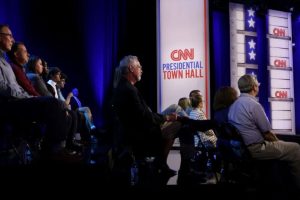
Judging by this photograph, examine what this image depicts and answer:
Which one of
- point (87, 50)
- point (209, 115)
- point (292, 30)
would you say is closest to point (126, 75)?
point (209, 115)

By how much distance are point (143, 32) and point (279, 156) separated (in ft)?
16.6

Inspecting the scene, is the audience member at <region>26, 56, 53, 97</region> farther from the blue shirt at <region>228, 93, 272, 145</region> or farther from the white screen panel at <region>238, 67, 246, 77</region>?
the white screen panel at <region>238, 67, 246, 77</region>

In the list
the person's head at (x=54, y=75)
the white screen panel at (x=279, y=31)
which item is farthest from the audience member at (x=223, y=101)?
the white screen panel at (x=279, y=31)

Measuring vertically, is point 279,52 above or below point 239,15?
below

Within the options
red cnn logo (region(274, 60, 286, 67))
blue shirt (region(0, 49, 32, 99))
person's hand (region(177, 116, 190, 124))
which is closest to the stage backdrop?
red cnn logo (region(274, 60, 286, 67))

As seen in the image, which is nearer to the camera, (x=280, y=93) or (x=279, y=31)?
(x=280, y=93)

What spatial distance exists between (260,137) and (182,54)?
416 cm

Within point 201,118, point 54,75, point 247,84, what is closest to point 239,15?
point 201,118

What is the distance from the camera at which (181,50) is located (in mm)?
7426

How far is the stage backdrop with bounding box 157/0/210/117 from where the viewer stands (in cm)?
730

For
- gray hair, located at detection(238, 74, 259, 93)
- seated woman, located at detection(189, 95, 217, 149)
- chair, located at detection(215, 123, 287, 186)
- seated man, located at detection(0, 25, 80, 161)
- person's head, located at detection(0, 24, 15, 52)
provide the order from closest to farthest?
seated man, located at detection(0, 25, 80, 161), person's head, located at detection(0, 24, 15, 52), chair, located at detection(215, 123, 287, 186), gray hair, located at detection(238, 74, 259, 93), seated woman, located at detection(189, 95, 217, 149)

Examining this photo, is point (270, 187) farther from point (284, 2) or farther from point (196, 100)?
point (284, 2)

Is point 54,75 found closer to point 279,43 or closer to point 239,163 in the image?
point 239,163

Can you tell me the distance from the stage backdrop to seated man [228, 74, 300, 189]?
3.75 metres
